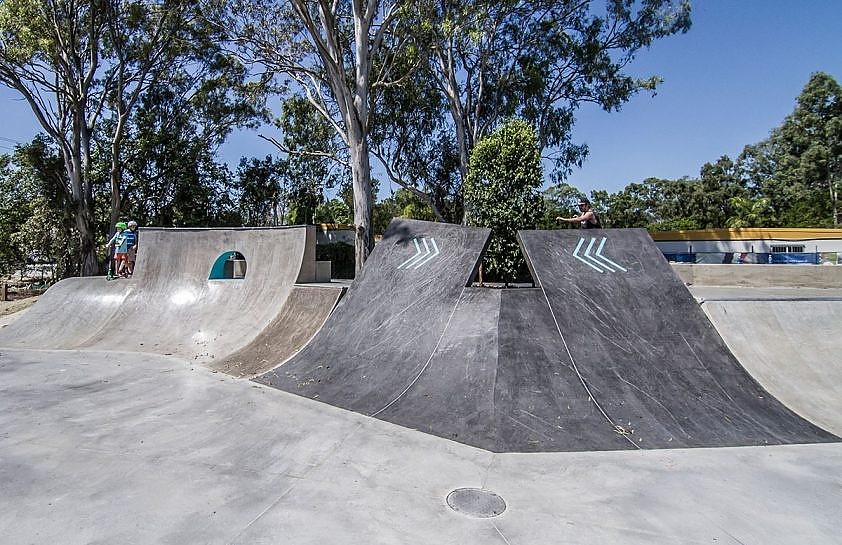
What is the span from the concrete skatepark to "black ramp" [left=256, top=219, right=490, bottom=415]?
0.03 m

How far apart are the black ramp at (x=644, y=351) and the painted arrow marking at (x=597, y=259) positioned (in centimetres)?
1

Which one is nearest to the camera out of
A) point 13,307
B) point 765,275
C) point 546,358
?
point 546,358

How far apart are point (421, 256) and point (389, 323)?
1373 millimetres

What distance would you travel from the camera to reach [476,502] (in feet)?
10.4

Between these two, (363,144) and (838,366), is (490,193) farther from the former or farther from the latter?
(838,366)

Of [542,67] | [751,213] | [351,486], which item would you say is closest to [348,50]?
[542,67]

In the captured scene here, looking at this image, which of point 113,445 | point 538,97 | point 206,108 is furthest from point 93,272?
point 538,97

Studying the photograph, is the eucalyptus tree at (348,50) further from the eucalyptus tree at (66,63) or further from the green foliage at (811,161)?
the green foliage at (811,161)

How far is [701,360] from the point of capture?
5164mm

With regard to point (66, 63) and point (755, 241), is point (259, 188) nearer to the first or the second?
point (66, 63)

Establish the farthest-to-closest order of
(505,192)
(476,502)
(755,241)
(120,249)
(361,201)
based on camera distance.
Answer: (755,241), (361,201), (505,192), (120,249), (476,502)

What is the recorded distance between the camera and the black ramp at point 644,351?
4.34 metres

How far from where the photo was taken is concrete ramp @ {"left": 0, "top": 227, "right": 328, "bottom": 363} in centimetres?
890

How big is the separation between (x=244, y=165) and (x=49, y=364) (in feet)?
69.0
